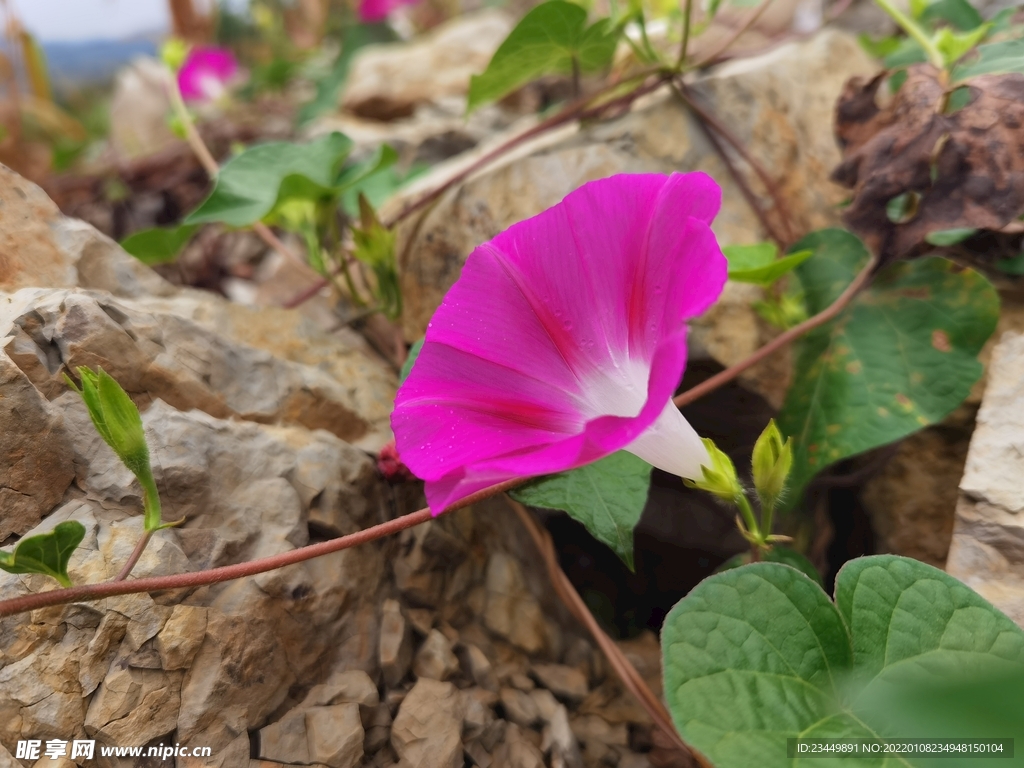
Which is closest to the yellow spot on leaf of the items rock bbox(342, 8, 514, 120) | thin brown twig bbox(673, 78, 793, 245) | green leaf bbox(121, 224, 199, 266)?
thin brown twig bbox(673, 78, 793, 245)

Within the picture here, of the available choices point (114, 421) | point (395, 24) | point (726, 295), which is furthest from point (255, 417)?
point (395, 24)

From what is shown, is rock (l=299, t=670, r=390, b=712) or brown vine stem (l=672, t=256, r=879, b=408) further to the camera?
brown vine stem (l=672, t=256, r=879, b=408)

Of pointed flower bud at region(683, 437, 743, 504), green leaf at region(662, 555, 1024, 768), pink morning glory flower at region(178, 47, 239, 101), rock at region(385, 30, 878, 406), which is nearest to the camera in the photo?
green leaf at region(662, 555, 1024, 768)

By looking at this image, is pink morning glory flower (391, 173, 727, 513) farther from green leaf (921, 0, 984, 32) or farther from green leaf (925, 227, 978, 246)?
green leaf (921, 0, 984, 32)

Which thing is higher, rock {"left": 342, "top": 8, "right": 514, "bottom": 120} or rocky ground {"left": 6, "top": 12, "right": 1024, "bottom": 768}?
rock {"left": 342, "top": 8, "right": 514, "bottom": 120}

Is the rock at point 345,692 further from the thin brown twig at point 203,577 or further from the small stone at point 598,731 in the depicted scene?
the small stone at point 598,731

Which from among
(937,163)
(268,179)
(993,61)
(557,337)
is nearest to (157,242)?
(268,179)

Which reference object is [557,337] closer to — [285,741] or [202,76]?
[285,741]

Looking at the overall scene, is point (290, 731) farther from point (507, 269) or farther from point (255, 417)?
point (507, 269)

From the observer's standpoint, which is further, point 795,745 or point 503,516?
point 503,516
